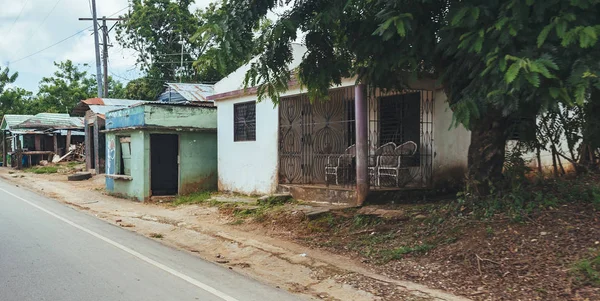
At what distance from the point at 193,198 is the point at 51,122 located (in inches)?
929

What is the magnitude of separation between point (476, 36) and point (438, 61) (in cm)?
203

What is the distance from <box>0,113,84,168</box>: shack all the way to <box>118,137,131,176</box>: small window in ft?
57.1

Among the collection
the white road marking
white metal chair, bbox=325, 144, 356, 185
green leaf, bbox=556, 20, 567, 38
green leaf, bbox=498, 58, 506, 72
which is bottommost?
the white road marking

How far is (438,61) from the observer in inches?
285

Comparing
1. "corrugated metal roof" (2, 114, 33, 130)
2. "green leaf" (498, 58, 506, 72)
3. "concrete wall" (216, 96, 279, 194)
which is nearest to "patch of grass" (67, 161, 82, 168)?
"corrugated metal roof" (2, 114, 33, 130)

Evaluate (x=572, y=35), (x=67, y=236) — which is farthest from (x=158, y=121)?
(x=572, y=35)

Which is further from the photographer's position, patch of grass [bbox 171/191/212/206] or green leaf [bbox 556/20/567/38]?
patch of grass [bbox 171/191/212/206]

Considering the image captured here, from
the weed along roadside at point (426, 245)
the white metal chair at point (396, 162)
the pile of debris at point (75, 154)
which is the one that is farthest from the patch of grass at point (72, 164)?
the white metal chair at point (396, 162)

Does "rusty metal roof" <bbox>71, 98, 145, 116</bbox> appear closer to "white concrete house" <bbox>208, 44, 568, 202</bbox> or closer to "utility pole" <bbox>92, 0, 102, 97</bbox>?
A: "utility pole" <bbox>92, 0, 102, 97</bbox>

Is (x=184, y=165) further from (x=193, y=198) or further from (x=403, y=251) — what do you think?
(x=403, y=251)

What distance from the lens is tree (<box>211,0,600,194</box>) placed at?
4574 mm

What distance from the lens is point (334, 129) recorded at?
1246 cm

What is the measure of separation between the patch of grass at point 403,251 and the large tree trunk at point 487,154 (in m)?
1.55

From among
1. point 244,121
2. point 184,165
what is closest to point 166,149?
point 184,165
